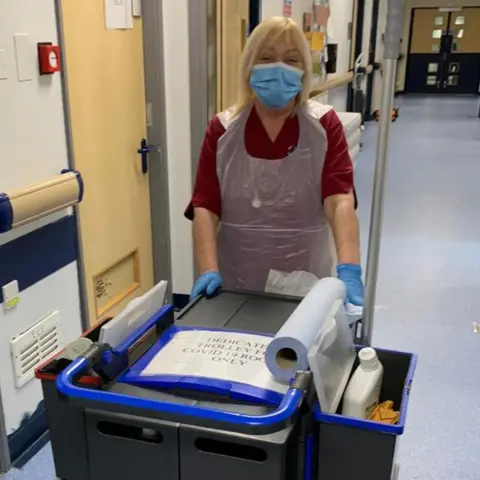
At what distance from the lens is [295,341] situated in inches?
33.4

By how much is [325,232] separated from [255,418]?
1.04 meters

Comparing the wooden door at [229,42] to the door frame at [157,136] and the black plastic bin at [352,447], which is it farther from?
the black plastic bin at [352,447]

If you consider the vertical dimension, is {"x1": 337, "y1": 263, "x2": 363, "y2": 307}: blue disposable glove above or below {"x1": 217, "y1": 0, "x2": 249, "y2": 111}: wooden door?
below

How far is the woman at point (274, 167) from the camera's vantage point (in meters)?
1.53

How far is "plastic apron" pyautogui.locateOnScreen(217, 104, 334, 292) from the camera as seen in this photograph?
5.24 ft

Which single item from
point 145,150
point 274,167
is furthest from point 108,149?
point 274,167

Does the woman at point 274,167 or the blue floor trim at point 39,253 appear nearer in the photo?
the woman at point 274,167

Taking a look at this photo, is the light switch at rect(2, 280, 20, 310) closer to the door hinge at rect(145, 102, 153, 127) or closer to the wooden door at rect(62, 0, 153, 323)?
the wooden door at rect(62, 0, 153, 323)

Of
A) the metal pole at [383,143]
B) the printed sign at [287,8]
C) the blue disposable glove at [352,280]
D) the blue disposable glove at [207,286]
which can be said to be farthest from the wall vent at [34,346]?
the printed sign at [287,8]

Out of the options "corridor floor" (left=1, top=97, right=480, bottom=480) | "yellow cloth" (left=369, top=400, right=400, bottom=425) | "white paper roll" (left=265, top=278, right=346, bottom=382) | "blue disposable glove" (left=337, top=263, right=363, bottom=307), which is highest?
"white paper roll" (left=265, top=278, right=346, bottom=382)

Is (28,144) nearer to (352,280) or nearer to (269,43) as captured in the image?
(269,43)

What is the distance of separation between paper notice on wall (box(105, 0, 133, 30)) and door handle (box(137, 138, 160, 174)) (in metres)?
0.54

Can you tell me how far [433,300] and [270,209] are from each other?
7.04 ft

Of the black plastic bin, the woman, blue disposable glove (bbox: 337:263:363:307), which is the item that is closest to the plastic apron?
the woman
